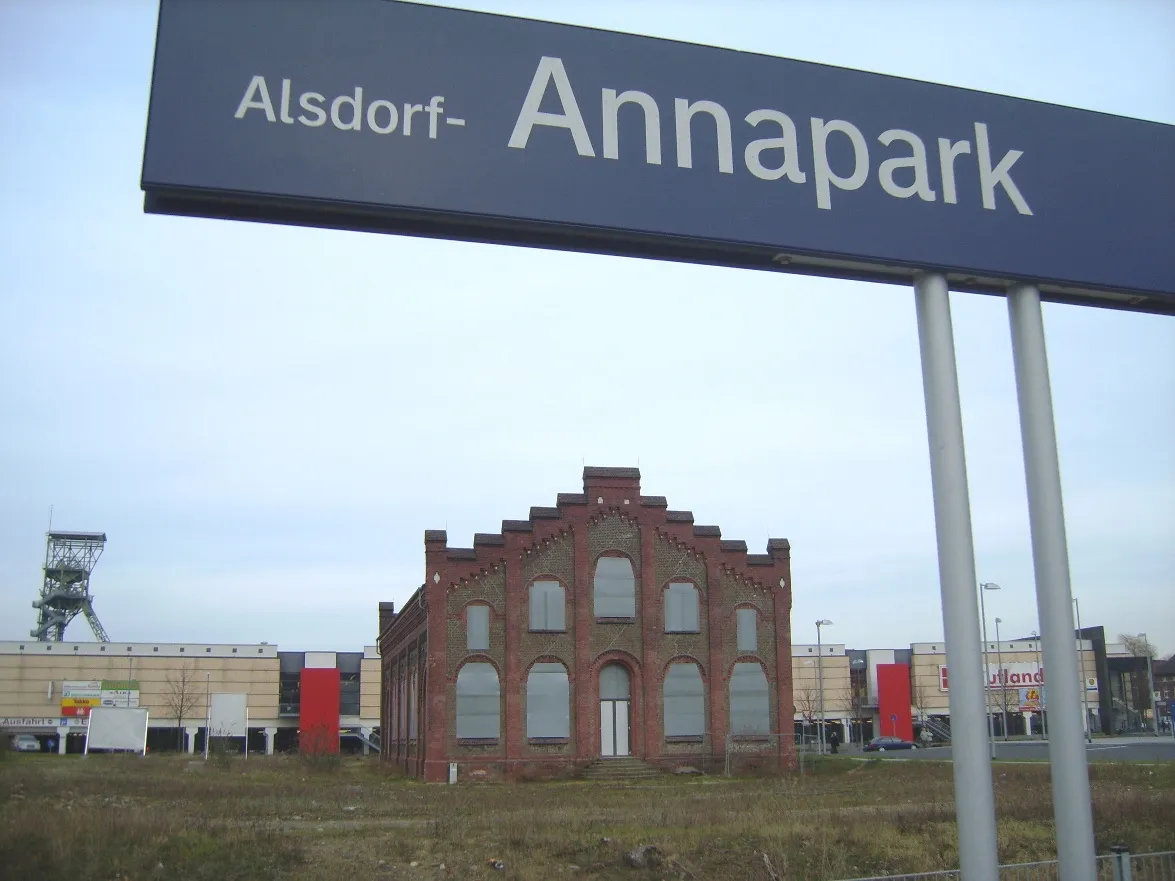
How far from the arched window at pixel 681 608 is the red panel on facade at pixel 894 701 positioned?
41.4 meters

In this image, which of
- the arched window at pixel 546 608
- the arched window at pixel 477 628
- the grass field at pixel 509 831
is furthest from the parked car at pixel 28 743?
the grass field at pixel 509 831

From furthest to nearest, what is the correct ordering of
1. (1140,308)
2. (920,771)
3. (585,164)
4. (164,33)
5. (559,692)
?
(559,692) < (920,771) < (1140,308) < (585,164) < (164,33)

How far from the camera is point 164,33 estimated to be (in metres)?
5.15

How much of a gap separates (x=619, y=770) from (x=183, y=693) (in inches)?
1811

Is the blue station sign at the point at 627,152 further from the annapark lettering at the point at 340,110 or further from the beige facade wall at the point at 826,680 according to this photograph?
the beige facade wall at the point at 826,680

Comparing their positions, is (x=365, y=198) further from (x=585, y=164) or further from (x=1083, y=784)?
(x=1083, y=784)

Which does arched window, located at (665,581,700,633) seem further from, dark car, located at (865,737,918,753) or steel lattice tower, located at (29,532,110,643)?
steel lattice tower, located at (29,532,110,643)

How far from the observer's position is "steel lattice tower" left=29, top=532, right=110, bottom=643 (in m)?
92.9

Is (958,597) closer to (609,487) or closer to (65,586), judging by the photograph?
(609,487)

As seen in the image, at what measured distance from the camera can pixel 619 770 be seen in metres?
40.8

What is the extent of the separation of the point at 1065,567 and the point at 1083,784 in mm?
1115

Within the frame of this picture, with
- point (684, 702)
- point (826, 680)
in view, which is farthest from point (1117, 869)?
point (826, 680)

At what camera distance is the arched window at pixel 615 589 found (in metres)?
43.0

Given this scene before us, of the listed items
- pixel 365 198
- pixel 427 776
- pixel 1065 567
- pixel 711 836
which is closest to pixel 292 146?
pixel 365 198
